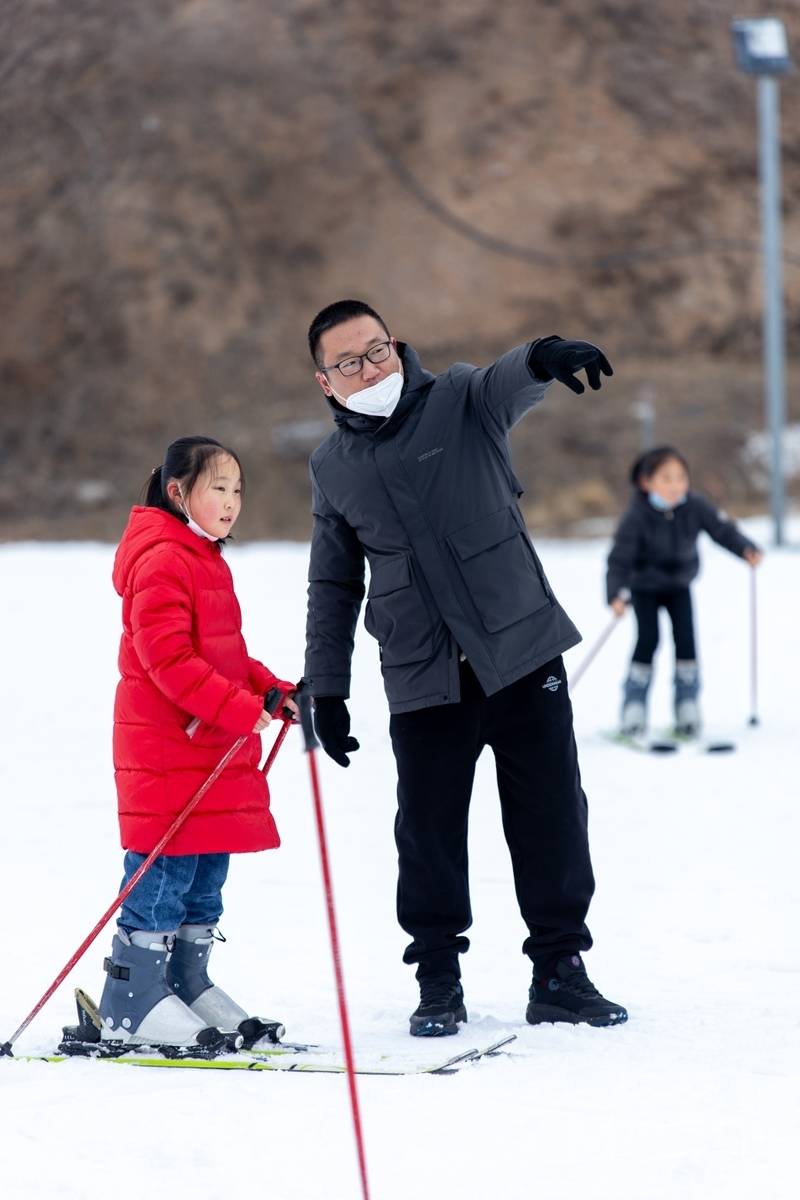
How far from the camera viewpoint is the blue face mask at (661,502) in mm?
7016

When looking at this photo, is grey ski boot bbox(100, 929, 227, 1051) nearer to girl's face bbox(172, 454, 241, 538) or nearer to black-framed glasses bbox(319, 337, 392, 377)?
girl's face bbox(172, 454, 241, 538)

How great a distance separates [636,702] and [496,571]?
395 centimetres

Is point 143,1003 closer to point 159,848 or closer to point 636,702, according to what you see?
point 159,848

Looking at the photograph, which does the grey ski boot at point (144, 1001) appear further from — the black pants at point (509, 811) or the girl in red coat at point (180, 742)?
the black pants at point (509, 811)

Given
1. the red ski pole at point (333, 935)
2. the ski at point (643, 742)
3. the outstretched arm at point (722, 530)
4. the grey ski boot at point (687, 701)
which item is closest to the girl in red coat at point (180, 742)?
the red ski pole at point (333, 935)

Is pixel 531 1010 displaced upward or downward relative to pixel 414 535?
downward

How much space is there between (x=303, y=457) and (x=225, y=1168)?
18.0m

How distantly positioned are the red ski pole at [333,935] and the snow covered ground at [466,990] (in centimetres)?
13

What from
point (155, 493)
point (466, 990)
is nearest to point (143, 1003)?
point (466, 990)

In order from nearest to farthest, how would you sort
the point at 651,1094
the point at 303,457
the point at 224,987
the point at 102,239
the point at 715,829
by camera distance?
the point at 651,1094, the point at 224,987, the point at 715,829, the point at 303,457, the point at 102,239

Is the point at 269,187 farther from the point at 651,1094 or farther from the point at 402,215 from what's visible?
the point at 651,1094

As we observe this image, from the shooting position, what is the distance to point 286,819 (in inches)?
214

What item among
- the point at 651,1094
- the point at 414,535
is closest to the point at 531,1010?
the point at 651,1094

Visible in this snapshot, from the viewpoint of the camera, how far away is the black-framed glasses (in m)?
3.14
